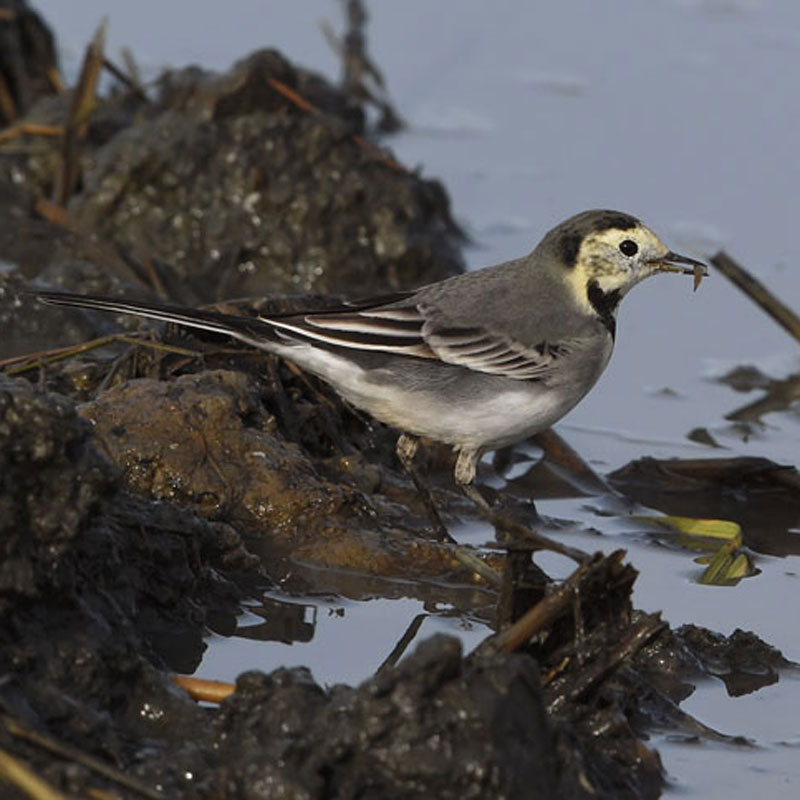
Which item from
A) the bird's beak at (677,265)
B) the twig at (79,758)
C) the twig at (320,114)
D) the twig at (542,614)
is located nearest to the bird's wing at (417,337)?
the bird's beak at (677,265)

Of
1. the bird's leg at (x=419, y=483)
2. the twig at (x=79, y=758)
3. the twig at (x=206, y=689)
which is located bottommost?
the bird's leg at (x=419, y=483)

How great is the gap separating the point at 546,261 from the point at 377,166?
132 inches

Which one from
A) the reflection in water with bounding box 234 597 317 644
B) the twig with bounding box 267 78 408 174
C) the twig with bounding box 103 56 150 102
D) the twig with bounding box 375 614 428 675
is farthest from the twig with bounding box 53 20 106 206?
the twig with bounding box 375 614 428 675

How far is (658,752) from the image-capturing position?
5266 mm

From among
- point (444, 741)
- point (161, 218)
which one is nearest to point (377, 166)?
point (161, 218)

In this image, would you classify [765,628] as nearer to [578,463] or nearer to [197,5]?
[578,463]

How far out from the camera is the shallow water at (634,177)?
20.3ft

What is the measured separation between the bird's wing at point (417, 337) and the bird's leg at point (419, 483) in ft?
1.92

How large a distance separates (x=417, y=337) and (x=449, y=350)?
0.43ft

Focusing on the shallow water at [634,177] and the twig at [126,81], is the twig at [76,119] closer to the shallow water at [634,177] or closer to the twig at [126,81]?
the twig at [126,81]

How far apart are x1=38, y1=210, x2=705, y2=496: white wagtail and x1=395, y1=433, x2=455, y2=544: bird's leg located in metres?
0.19

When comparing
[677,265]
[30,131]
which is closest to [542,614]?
[677,265]

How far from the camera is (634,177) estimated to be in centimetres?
1152

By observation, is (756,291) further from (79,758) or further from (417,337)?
(79,758)
